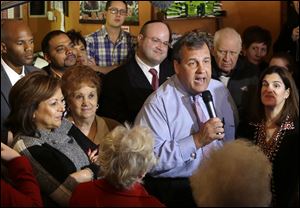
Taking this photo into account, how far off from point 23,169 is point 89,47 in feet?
8.10

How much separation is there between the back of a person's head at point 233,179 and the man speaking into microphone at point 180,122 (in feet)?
2.70

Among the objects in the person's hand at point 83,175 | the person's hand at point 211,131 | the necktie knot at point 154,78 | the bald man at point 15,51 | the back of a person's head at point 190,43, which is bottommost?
the person's hand at point 83,175

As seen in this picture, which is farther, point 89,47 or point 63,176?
point 89,47

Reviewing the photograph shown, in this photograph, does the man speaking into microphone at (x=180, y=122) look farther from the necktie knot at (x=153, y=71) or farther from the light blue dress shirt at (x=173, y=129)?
the necktie knot at (x=153, y=71)

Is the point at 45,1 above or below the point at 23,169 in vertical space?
above

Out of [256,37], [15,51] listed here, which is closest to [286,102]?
[256,37]

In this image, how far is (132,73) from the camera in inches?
123

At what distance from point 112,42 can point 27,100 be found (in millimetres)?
2097

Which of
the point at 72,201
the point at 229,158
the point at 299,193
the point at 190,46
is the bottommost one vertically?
the point at 72,201

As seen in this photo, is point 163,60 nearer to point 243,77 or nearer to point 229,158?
point 243,77

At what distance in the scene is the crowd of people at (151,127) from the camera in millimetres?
1660

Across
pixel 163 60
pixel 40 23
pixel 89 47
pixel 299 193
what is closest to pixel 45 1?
pixel 40 23

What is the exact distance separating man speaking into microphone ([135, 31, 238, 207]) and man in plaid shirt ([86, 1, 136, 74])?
167 cm

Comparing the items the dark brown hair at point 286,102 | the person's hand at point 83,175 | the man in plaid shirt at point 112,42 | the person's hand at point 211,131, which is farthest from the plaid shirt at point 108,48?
the person's hand at point 83,175
